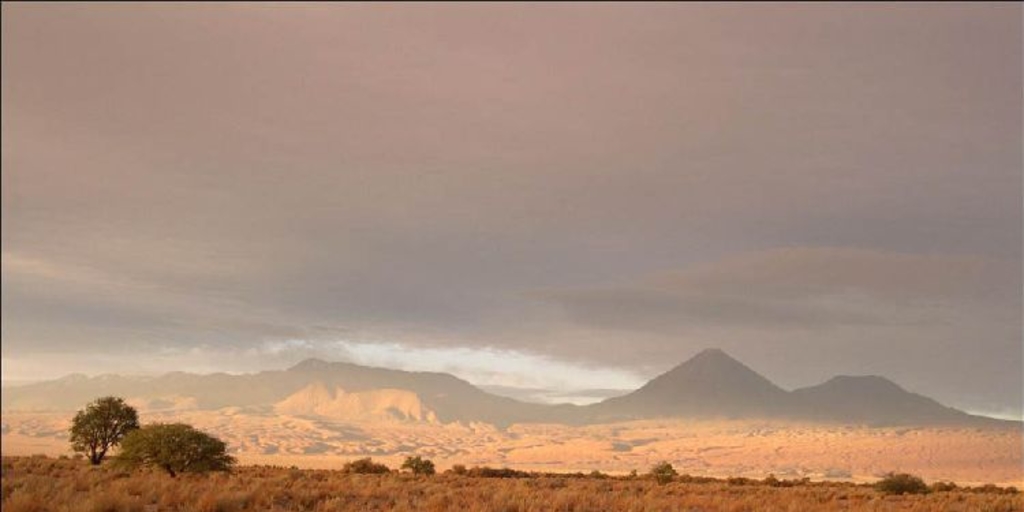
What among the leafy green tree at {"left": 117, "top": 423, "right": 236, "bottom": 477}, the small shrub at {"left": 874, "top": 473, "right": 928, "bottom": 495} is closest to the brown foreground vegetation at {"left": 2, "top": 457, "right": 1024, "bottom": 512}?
the leafy green tree at {"left": 117, "top": 423, "right": 236, "bottom": 477}

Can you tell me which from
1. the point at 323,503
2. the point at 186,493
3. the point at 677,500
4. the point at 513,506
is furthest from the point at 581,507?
the point at 186,493

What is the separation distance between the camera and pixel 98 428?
54.4 m

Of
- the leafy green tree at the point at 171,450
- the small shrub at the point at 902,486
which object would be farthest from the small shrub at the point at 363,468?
the small shrub at the point at 902,486

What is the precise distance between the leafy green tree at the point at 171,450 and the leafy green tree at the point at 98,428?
1864 cm

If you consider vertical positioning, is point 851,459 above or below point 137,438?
below

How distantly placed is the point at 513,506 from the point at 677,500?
402 inches

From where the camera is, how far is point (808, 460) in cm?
18650

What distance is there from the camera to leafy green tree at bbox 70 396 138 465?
54.3 meters

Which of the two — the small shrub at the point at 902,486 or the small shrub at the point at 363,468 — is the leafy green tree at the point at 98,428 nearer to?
the small shrub at the point at 363,468

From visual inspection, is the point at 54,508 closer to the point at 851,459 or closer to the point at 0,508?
the point at 0,508

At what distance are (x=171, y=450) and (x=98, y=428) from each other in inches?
873

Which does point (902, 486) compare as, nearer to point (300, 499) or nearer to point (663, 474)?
point (663, 474)

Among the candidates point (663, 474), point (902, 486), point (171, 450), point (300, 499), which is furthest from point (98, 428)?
point (902, 486)

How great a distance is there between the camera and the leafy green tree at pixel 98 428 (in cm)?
5431
